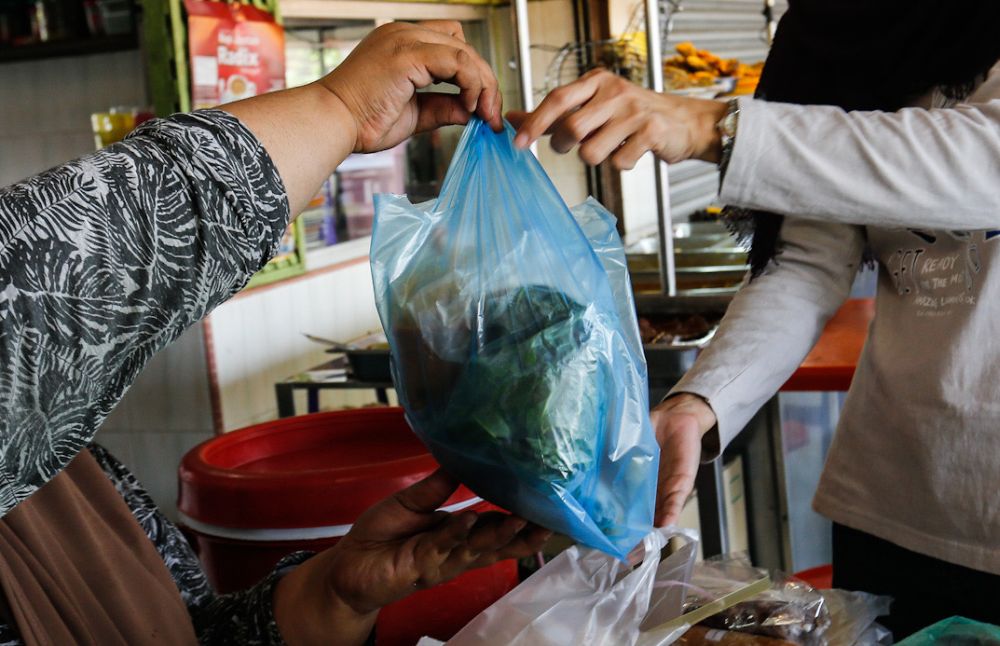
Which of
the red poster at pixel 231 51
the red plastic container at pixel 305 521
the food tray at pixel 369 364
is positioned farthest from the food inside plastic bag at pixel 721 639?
the red poster at pixel 231 51

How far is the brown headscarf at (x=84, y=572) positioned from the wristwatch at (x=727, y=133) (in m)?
0.75

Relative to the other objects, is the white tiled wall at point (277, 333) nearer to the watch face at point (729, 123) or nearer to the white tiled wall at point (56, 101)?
the white tiled wall at point (56, 101)

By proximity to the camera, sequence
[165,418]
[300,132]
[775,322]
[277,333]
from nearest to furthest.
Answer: [300,132], [775,322], [165,418], [277,333]

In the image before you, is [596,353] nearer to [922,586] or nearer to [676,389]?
[676,389]

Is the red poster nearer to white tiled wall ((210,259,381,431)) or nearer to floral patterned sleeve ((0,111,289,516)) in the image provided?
white tiled wall ((210,259,381,431))

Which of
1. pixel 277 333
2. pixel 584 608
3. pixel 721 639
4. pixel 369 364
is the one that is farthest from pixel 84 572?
pixel 277 333

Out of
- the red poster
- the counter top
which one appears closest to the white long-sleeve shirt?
the counter top

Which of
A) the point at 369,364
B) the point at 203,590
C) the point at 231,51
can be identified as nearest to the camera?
the point at 203,590

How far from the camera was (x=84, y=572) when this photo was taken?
1.06 metres

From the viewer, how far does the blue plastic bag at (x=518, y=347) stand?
814 millimetres

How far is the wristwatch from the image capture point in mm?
1049

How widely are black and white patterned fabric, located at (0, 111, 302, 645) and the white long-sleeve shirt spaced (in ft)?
1.86

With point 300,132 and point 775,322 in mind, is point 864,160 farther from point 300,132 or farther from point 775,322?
point 300,132

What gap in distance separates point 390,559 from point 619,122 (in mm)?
475
